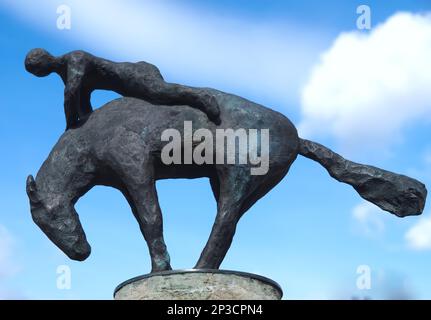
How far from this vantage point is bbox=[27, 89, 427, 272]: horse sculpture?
7879 mm

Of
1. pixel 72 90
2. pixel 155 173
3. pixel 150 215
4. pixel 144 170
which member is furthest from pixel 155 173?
pixel 72 90

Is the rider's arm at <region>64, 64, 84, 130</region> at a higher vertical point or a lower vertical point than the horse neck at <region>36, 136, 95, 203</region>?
higher

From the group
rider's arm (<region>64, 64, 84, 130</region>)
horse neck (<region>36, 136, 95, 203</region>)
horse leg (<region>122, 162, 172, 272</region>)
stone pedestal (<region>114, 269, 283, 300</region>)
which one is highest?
rider's arm (<region>64, 64, 84, 130</region>)

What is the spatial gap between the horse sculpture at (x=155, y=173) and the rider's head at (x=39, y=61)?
61cm

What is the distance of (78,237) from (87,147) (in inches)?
32.5

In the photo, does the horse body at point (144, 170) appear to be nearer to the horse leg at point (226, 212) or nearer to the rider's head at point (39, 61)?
the horse leg at point (226, 212)

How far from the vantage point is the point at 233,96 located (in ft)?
26.9

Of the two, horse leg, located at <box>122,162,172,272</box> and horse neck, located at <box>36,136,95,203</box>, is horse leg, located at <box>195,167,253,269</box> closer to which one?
horse leg, located at <box>122,162,172,272</box>

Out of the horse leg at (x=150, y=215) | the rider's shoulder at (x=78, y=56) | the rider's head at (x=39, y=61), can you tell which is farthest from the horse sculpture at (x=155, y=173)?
the rider's head at (x=39, y=61)

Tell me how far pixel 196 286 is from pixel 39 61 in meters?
2.62

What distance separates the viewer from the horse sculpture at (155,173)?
7.88 metres

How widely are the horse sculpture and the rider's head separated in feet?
1.99

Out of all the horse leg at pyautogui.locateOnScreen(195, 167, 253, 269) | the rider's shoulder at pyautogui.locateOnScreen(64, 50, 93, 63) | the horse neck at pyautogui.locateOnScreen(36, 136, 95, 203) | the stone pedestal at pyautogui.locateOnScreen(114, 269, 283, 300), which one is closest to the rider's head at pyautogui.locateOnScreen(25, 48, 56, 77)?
the rider's shoulder at pyautogui.locateOnScreen(64, 50, 93, 63)
